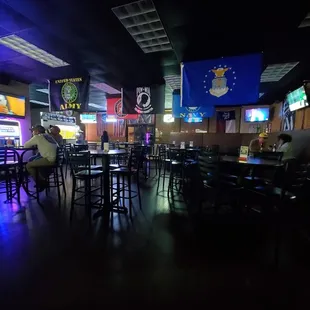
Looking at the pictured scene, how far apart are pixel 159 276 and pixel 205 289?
1.36 ft

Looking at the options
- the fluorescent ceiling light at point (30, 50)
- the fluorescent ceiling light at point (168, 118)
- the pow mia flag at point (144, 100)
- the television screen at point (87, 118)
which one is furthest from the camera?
the television screen at point (87, 118)

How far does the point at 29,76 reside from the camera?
216 inches

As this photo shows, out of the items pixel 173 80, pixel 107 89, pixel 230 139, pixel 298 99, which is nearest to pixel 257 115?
pixel 230 139

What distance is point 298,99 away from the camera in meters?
4.95

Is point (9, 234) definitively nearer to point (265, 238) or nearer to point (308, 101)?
point (265, 238)

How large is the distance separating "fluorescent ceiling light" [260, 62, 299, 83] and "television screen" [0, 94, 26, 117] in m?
7.32

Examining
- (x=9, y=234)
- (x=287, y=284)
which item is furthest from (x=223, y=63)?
(x=9, y=234)

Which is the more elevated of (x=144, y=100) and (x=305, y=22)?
(x=305, y=22)

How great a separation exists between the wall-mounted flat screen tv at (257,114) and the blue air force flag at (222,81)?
19.6ft

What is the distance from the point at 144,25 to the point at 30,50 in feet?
9.22

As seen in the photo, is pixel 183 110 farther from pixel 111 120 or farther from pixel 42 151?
pixel 111 120

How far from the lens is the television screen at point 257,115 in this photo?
28.4 feet

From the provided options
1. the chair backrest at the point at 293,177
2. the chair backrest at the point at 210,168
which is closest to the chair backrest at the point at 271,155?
the chair backrest at the point at 293,177

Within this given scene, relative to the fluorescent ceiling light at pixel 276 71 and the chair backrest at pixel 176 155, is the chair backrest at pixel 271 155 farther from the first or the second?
the fluorescent ceiling light at pixel 276 71
